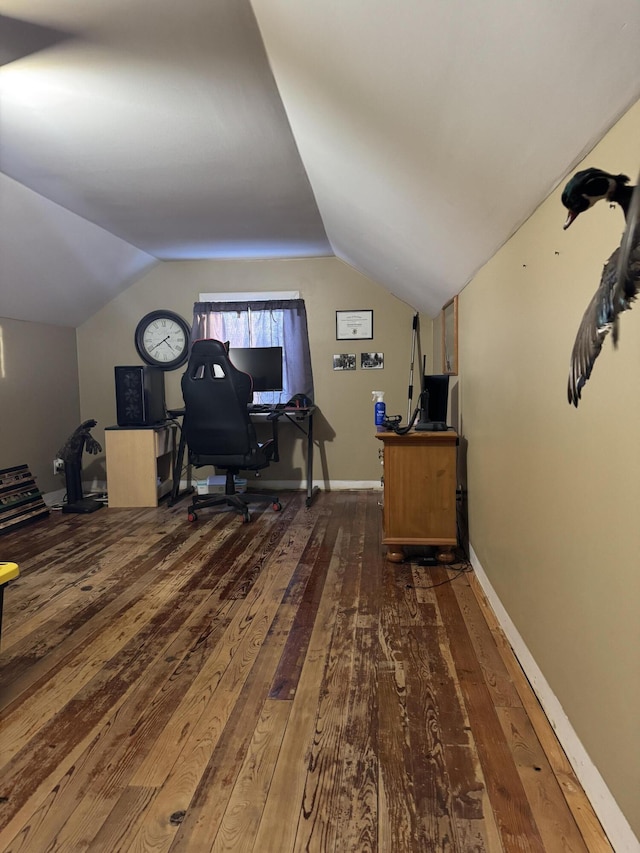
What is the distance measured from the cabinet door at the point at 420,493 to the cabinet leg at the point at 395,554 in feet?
0.14

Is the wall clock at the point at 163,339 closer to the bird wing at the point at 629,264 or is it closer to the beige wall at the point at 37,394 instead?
the beige wall at the point at 37,394

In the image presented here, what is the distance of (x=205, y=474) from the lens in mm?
5609

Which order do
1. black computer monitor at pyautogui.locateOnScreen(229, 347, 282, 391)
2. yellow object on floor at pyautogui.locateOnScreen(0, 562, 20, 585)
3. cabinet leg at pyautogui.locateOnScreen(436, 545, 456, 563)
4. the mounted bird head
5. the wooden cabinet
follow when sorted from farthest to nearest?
1. black computer monitor at pyautogui.locateOnScreen(229, 347, 282, 391)
2. the wooden cabinet
3. cabinet leg at pyautogui.locateOnScreen(436, 545, 456, 563)
4. yellow object on floor at pyautogui.locateOnScreen(0, 562, 20, 585)
5. the mounted bird head

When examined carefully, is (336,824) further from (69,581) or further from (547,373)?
(69,581)

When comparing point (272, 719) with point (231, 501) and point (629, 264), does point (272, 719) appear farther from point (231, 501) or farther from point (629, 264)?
point (231, 501)

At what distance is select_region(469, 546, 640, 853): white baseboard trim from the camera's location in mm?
1232

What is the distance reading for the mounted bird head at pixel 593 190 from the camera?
3.25 ft

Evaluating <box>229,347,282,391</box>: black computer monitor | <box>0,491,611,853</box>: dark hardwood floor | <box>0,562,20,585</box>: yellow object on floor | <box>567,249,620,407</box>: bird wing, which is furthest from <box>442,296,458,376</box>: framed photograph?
<box>0,562,20,585</box>: yellow object on floor

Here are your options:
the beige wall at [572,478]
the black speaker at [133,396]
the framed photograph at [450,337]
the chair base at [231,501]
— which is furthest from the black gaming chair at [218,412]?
the beige wall at [572,478]

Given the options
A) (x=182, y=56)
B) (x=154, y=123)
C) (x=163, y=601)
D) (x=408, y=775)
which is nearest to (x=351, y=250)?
(x=154, y=123)

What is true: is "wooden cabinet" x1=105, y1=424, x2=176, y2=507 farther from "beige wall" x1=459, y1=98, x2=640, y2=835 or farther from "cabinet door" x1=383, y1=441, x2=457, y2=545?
A: "beige wall" x1=459, y1=98, x2=640, y2=835

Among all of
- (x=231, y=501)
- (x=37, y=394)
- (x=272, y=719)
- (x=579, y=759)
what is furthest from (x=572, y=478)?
(x=37, y=394)

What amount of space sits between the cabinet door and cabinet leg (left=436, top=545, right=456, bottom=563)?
72mm

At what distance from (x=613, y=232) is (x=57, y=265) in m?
4.21
